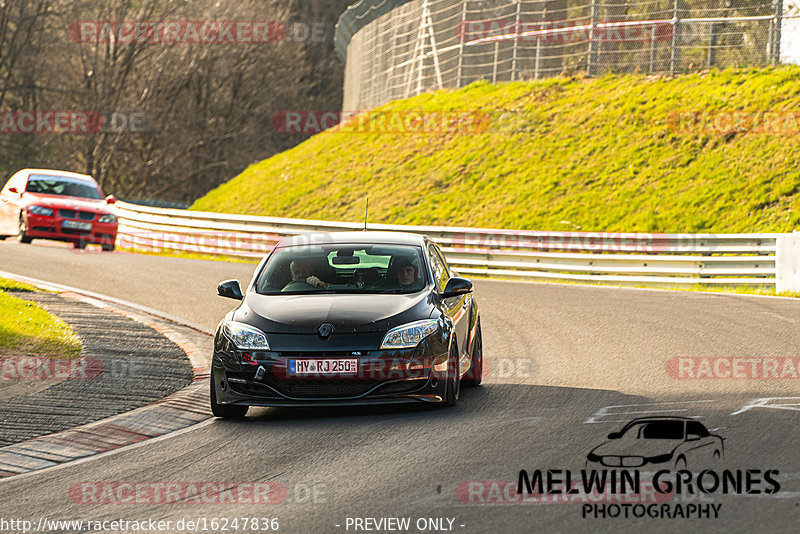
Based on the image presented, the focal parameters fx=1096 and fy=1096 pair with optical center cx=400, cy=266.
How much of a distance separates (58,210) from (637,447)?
20.5m

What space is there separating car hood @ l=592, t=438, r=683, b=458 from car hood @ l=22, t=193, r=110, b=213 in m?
20.2

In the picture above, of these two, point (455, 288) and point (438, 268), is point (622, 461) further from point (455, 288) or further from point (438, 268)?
point (438, 268)

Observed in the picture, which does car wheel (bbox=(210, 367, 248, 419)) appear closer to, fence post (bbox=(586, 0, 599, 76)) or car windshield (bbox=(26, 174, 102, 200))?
car windshield (bbox=(26, 174, 102, 200))

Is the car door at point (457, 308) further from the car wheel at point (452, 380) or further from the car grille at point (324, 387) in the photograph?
the car grille at point (324, 387)

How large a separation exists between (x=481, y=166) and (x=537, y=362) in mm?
20824

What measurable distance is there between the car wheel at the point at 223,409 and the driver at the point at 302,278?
112 cm

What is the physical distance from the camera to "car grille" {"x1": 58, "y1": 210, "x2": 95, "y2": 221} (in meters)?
25.2

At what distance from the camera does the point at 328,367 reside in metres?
8.39

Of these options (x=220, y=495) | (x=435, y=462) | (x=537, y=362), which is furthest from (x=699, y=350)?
(x=220, y=495)

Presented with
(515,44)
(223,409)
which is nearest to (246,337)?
(223,409)

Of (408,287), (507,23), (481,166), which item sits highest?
(507,23)

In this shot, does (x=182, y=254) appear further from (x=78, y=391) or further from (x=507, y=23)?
(x=78, y=391)

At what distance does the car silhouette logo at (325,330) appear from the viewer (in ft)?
27.7

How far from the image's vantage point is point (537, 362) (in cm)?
1148
